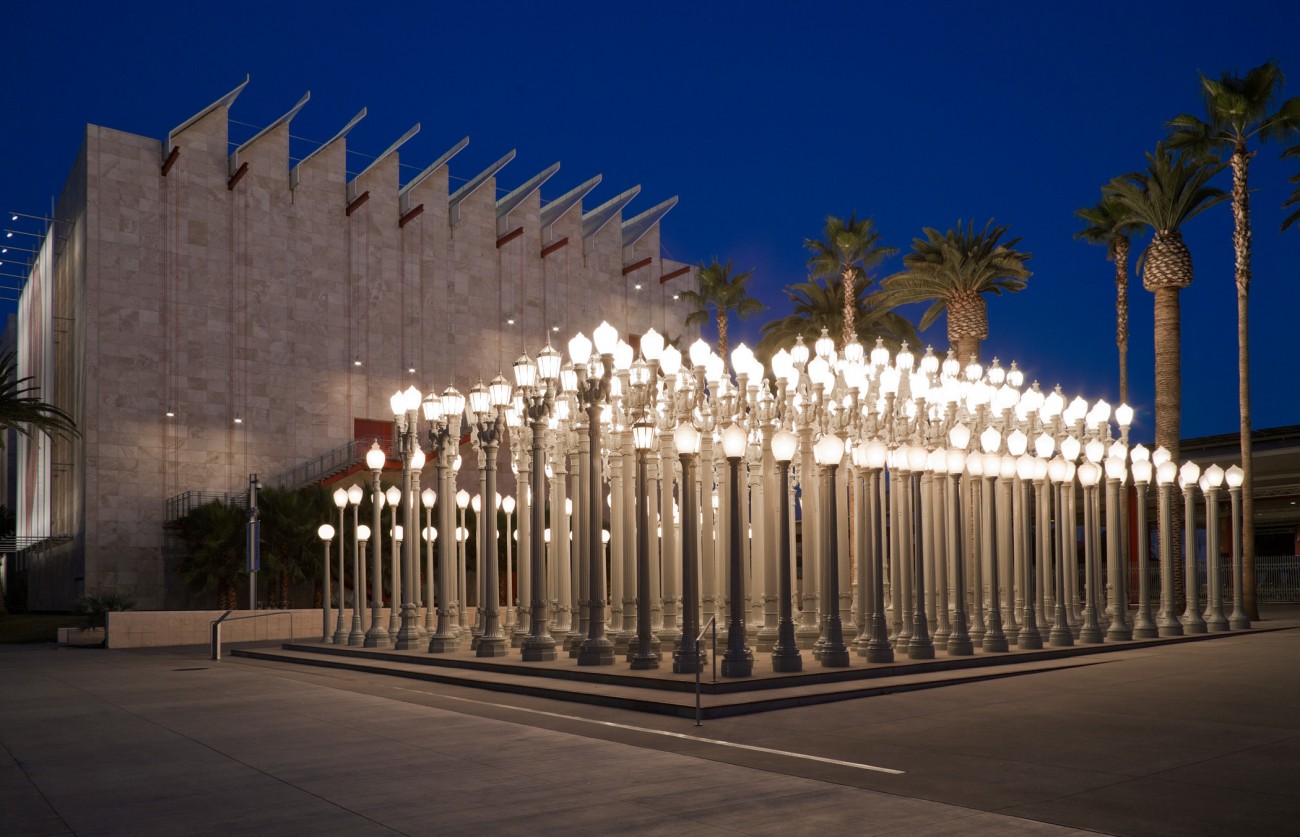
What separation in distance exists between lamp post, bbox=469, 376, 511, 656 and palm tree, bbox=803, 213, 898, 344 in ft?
94.5

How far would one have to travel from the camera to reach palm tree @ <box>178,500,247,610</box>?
50219 millimetres

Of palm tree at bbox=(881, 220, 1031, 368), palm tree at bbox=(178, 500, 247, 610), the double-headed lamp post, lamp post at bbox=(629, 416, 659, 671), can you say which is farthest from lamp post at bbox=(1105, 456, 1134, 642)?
palm tree at bbox=(178, 500, 247, 610)

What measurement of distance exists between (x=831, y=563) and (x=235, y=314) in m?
45.6

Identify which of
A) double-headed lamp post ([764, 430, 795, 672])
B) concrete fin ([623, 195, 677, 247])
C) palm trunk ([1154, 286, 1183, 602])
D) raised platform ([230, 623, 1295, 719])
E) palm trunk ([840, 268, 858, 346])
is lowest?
raised platform ([230, 623, 1295, 719])

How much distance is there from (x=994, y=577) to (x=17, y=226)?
92.1 m

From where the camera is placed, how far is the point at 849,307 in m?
50.7

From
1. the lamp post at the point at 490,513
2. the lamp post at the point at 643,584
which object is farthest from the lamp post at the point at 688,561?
the lamp post at the point at 490,513

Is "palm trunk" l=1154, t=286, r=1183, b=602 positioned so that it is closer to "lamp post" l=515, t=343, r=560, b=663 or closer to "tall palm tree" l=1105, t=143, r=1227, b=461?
"tall palm tree" l=1105, t=143, r=1227, b=461

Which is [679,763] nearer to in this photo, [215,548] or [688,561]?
[688,561]

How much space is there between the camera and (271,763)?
38.0ft

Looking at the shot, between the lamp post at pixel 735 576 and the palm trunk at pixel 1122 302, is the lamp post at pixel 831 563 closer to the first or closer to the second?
the lamp post at pixel 735 576

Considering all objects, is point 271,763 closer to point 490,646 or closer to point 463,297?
point 490,646

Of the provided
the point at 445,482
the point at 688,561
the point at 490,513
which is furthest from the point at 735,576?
the point at 445,482

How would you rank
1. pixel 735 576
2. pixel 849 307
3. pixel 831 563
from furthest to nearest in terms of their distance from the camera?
pixel 849 307, pixel 831 563, pixel 735 576
